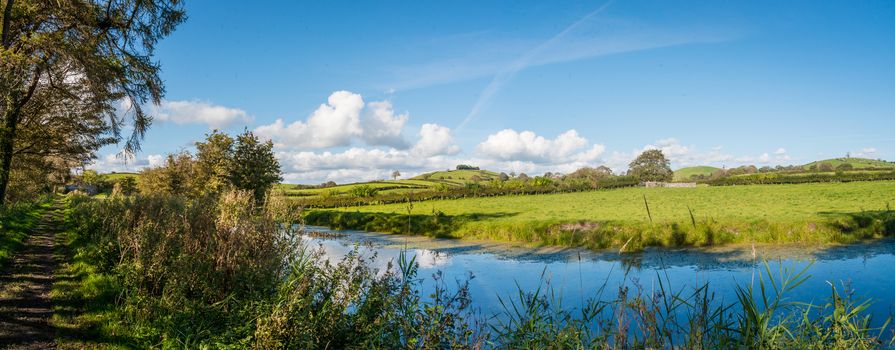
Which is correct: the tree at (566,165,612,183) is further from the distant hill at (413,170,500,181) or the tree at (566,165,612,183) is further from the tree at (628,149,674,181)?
the distant hill at (413,170,500,181)

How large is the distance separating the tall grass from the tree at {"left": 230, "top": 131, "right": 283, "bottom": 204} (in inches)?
874

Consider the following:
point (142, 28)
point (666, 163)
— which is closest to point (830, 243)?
point (142, 28)

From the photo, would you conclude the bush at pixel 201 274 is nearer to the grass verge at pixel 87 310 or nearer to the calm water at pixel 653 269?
the grass verge at pixel 87 310

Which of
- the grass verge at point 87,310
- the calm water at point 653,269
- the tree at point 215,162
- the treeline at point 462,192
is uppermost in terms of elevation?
the tree at point 215,162

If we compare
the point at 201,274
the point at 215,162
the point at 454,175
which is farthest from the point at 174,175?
the point at 454,175

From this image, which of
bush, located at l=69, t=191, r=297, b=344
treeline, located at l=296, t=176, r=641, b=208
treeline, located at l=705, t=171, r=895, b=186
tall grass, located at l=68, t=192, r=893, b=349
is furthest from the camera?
treeline, located at l=705, t=171, r=895, b=186

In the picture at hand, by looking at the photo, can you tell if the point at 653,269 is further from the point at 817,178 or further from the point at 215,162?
the point at 817,178

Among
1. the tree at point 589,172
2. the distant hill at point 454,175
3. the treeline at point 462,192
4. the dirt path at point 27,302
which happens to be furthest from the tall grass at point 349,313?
the distant hill at point 454,175

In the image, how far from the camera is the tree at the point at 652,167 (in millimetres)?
106613

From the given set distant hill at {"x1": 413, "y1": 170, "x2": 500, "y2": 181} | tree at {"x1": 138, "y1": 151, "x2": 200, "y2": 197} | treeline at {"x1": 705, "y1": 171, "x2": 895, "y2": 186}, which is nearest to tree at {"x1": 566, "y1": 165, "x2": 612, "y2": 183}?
distant hill at {"x1": 413, "y1": 170, "x2": 500, "y2": 181}

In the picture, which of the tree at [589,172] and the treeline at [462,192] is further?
the tree at [589,172]

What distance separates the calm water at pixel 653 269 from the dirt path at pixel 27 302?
4.75m

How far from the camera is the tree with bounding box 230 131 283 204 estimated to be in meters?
31.5

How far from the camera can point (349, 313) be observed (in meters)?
7.52
